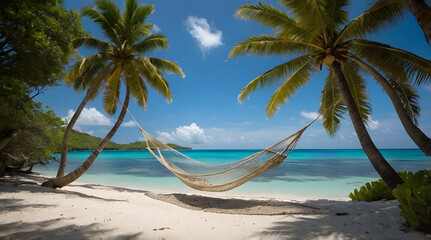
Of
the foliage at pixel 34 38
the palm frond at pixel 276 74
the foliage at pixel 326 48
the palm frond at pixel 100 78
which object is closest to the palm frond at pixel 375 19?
the foliage at pixel 326 48

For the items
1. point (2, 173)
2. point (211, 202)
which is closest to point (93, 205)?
point (211, 202)

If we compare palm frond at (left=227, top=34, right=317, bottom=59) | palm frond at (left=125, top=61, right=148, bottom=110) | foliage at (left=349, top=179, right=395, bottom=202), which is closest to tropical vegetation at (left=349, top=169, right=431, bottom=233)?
foliage at (left=349, top=179, right=395, bottom=202)

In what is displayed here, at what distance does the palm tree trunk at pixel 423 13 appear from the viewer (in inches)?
68.8

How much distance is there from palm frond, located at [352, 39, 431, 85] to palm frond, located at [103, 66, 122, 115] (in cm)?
389

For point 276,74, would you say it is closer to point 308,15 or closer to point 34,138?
point 308,15

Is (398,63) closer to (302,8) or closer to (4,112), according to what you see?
(302,8)

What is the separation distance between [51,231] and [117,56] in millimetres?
3267

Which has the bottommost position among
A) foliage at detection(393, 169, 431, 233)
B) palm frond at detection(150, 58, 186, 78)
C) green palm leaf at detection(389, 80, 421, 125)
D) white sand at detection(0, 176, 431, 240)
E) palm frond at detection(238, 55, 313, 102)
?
white sand at detection(0, 176, 431, 240)

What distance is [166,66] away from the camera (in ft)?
15.3

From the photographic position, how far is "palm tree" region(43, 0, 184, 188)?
3.96 metres

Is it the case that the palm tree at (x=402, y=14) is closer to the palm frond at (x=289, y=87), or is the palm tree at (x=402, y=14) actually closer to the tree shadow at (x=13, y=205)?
the palm frond at (x=289, y=87)

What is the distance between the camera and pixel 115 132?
3887 millimetres

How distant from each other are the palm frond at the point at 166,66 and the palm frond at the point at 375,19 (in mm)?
2982

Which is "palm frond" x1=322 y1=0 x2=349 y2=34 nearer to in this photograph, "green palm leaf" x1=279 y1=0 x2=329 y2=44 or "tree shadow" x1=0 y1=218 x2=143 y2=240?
"green palm leaf" x1=279 y1=0 x2=329 y2=44
